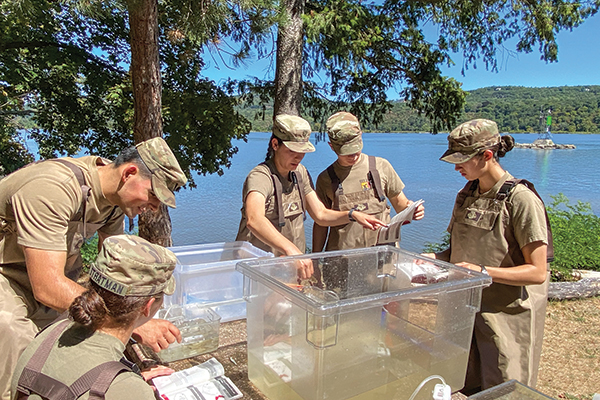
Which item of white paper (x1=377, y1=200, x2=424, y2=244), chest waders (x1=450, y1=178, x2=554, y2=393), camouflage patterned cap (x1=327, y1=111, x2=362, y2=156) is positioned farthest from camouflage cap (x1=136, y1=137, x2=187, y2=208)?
chest waders (x1=450, y1=178, x2=554, y2=393)

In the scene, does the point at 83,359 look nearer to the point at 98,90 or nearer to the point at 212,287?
the point at 212,287

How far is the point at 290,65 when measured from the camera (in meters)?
5.66

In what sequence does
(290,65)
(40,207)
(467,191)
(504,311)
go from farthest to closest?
(290,65) → (467,191) → (504,311) → (40,207)

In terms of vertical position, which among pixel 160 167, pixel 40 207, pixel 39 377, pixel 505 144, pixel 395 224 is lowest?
pixel 39 377

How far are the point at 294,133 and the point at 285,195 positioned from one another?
411 mm

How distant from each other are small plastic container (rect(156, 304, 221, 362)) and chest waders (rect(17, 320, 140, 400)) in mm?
586

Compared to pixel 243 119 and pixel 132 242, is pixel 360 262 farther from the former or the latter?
pixel 243 119

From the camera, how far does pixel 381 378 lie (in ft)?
4.63

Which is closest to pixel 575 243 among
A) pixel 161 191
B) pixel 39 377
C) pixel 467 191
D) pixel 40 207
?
pixel 467 191

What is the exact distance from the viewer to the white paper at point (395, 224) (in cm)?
244

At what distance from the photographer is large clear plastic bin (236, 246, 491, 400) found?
1294mm

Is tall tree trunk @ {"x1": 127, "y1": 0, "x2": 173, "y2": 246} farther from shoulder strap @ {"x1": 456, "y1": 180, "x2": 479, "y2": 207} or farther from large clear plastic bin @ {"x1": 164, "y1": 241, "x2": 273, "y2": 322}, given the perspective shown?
shoulder strap @ {"x1": 456, "y1": 180, "x2": 479, "y2": 207}

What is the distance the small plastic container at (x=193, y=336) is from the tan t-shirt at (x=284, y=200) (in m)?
0.84

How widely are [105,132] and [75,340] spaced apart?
18.9 feet
